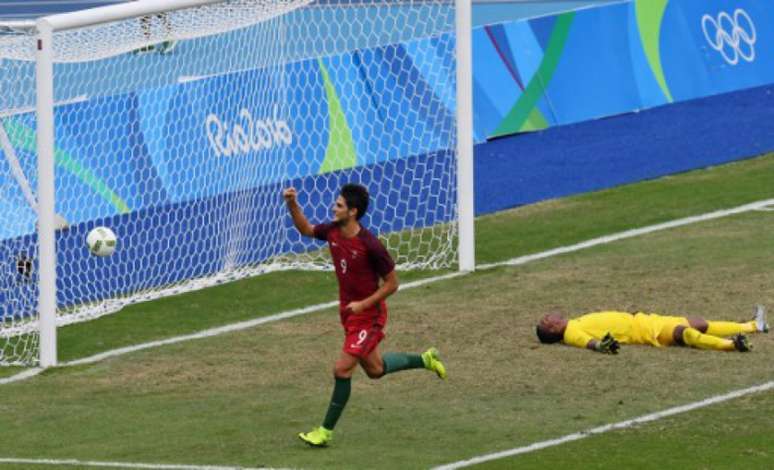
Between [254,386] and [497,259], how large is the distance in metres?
5.05

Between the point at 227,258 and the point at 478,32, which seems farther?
the point at 478,32

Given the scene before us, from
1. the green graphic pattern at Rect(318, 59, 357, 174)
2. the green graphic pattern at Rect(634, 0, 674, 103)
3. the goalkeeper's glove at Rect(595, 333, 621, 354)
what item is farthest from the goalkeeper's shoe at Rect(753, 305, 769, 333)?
the green graphic pattern at Rect(634, 0, 674, 103)

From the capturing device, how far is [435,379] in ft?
45.9

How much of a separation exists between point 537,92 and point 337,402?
13020mm

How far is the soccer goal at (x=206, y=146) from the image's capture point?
1641cm

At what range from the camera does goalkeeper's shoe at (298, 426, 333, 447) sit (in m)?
11.9

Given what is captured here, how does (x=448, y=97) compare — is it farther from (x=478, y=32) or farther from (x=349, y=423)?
(x=349, y=423)

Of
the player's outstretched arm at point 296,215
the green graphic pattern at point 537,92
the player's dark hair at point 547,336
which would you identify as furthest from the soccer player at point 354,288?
the green graphic pattern at point 537,92

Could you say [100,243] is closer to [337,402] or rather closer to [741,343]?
[337,402]

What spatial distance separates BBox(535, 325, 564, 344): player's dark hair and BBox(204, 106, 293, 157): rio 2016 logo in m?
5.24

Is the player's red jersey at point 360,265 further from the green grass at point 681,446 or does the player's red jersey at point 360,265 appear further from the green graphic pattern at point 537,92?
the green graphic pattern at point 537,92

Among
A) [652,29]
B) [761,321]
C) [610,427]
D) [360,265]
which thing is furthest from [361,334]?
[652,29]

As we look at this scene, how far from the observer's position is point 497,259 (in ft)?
60.8

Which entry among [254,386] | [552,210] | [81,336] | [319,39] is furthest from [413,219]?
[254,386]
